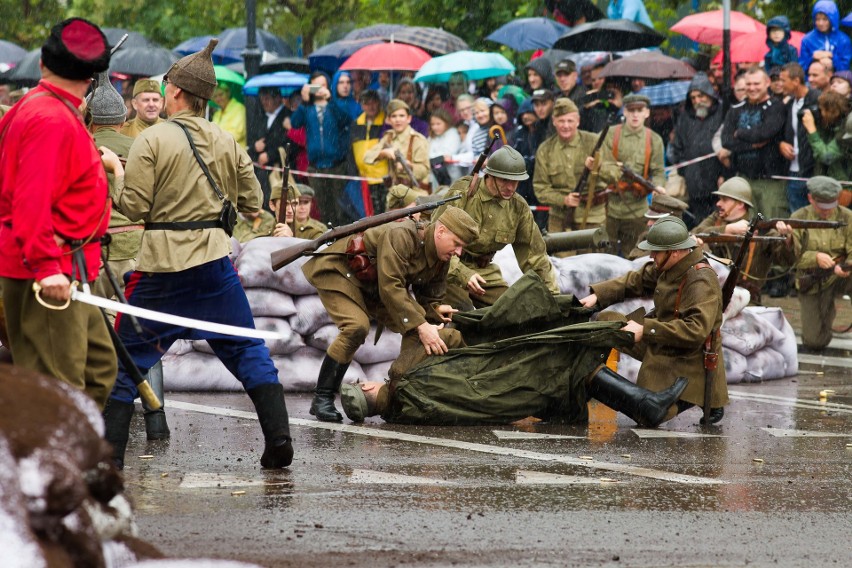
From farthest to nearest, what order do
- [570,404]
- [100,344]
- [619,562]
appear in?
[570,404] < [100,344] < [619,562]

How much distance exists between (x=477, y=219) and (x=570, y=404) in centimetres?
162

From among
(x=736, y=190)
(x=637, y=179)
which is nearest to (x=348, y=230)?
(x=736, y=190)

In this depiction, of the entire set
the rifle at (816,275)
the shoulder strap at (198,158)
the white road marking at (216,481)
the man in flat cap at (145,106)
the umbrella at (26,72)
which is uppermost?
the shoulder strap at (198,158)

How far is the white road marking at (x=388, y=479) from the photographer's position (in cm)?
682

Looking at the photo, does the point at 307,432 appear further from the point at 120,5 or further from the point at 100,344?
the point at 120,5

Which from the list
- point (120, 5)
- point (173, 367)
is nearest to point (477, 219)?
point (173, 367)

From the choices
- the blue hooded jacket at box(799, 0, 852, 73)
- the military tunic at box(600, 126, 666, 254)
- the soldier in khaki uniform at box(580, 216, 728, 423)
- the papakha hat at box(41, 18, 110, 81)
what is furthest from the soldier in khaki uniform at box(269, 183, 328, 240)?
the papakha hat at box(41, 18, 110, 81)

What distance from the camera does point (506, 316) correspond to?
9148mm

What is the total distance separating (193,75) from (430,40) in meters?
12.8

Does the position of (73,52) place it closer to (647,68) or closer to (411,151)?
(411,151)

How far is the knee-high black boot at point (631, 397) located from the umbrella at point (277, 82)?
1010cm

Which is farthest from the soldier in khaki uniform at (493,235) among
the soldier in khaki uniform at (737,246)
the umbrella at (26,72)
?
the umbrella at (26,72)

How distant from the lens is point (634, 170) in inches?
575

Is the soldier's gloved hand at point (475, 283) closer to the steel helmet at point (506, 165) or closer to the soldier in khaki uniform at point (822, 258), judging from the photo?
the steel helmet at point (506, 165)
